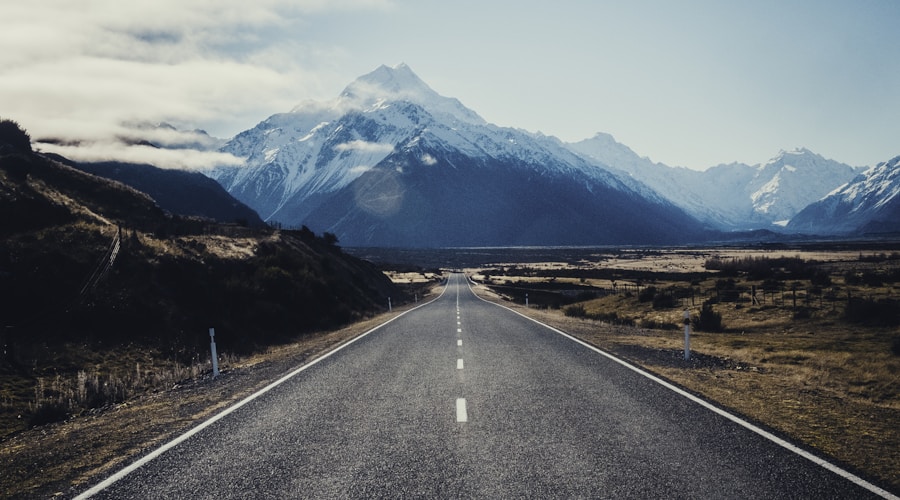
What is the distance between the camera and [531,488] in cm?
524

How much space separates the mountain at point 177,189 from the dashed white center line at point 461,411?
407ft

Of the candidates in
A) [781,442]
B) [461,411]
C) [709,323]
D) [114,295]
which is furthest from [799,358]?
[114,295]

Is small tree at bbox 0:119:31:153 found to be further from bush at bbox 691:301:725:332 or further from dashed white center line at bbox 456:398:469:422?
bush at bbox 691:301:725:332

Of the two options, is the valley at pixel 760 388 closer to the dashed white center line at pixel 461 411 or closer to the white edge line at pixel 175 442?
the white edge line at pixel 175 442

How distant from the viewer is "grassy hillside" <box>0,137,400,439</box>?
1334 cm

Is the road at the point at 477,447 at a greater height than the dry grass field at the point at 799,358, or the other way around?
the road at the point at 477,447

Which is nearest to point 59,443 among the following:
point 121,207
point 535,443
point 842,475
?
point 535,443

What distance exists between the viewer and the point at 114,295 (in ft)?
61.0

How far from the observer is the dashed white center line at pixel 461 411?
306 inches

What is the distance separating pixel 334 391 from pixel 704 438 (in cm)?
634

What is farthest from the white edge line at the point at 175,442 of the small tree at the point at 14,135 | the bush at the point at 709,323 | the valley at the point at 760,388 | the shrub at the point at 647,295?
the small tree at the point at 14,135

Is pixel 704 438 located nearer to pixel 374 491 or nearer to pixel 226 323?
pixel 374 491

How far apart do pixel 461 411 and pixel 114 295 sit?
16.1 metres

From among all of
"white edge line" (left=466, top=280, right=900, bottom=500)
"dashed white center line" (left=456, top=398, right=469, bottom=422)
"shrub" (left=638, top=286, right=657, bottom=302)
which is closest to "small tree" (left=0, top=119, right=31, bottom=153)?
"dashed white center line" (left=456, top=398, right=469, bottom=422)
